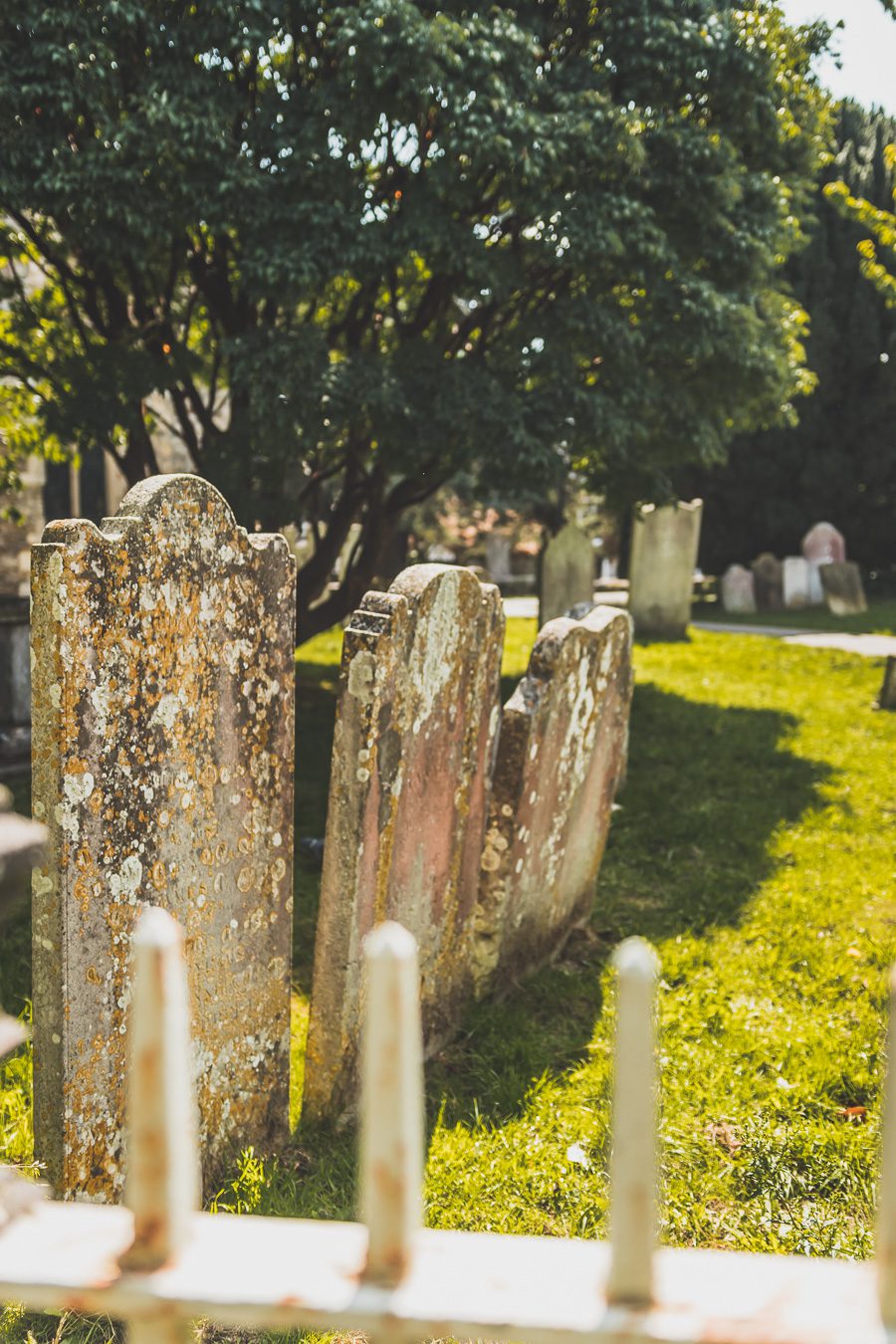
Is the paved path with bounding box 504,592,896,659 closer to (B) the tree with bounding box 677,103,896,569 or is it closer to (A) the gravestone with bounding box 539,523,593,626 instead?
(A) the gravestone with bounding box 539,523,593,626

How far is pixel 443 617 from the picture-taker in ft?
11.8

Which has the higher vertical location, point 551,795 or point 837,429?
point 837,429

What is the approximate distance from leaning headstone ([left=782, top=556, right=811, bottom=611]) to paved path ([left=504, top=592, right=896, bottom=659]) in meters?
2.26

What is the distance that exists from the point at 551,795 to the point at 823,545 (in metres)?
17.3

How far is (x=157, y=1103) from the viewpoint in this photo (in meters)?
1.00

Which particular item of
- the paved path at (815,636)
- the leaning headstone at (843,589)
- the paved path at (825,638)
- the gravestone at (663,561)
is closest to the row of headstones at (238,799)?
the paved path at (815,636)

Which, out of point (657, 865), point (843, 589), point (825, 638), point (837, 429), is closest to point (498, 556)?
point (837, 429)

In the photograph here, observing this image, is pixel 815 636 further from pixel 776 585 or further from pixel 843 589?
pixel 776 585

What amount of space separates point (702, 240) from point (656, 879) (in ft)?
16.9

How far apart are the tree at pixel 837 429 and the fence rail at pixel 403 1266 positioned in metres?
20.7

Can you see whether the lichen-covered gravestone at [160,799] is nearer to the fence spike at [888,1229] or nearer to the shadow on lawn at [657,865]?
the shadow on lawn at [657,865]

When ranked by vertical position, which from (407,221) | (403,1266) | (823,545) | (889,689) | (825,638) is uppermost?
(407,221)

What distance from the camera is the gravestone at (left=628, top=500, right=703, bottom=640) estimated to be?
13625mm

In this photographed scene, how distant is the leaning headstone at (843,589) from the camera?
17.8m
